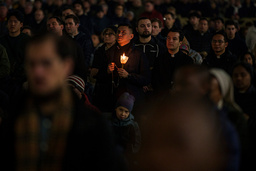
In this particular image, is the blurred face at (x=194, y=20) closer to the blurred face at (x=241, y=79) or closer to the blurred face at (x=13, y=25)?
the blurred face at (x=13, y=25)

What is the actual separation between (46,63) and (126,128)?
3.03m

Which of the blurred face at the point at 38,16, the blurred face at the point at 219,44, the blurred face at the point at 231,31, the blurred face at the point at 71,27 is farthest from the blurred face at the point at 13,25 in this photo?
the blurred face at the point at 231,31

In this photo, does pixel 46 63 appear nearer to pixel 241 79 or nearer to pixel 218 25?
pixel 241 79

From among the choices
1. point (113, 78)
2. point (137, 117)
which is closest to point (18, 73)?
point (113, 78)

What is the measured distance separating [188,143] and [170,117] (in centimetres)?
19

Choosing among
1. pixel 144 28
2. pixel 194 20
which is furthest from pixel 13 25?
pixel 194 20

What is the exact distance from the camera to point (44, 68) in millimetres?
1974

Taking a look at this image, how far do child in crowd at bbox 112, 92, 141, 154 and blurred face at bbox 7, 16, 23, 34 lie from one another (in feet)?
7.51

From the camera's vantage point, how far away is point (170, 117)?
88.8 inches

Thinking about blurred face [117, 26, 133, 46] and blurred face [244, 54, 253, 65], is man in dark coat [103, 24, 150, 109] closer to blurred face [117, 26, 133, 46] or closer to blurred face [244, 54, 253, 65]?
blurred face [117, 26, 133, 46]

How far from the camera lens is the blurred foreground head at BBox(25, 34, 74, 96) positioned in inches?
77.0

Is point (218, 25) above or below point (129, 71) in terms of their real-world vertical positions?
above

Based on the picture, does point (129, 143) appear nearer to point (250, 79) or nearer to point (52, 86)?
point (250, 79)

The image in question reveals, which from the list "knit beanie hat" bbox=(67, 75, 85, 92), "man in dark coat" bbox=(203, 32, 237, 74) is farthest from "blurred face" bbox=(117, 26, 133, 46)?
"knit beanie hat" bbox=(67, 75, 85, 92)
